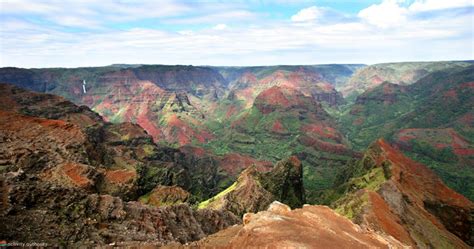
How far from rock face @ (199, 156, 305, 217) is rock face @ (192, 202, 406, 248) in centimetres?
4174

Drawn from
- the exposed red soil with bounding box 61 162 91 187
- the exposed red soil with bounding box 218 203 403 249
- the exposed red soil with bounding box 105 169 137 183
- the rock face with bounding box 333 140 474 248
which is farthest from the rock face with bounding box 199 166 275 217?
the exposed red soil with bounding box 218 203 403 249

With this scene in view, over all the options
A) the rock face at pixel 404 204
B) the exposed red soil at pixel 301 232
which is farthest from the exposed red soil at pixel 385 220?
the exposed red soil at pixel 301 232

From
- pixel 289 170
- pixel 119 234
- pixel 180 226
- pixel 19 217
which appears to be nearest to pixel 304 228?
pixel 119 234

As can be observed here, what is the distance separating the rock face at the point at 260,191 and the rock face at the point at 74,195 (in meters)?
18.6

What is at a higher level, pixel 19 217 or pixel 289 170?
pixel 19 217

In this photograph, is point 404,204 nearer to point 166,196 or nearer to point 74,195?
point 166,196

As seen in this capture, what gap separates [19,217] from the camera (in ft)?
108

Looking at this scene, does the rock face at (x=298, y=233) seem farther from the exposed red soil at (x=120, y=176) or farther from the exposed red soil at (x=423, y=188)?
the exposed red soil at (x=423, y=188)

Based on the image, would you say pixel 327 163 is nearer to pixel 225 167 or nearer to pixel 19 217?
pixel 225 167

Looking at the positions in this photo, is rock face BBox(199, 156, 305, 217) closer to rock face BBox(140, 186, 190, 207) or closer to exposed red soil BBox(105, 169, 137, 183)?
rock face BBox(140, 186, 190, 207)

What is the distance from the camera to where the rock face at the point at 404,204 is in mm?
57906

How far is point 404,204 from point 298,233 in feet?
166

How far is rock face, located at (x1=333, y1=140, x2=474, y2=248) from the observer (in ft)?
190

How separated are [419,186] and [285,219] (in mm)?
74571
